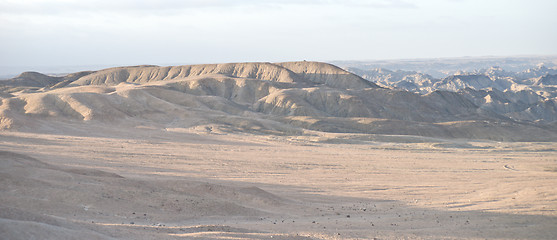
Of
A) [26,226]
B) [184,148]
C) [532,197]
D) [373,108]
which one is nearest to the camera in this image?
[26,226]

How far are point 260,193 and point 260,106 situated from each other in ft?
232

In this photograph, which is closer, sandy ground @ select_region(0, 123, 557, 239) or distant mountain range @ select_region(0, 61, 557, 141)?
sandy ground @ select_region(0, 123, 557, 239)

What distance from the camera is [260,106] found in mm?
96250

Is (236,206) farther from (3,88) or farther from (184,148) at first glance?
(3,88)

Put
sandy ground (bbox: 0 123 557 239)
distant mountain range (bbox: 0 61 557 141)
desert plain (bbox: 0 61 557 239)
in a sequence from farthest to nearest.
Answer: distant mountain range (bbox: 0 61 557 141) < desert plain (bbox: 0 61 557 239) < sandy ground (bbox: 0 123 557 239)

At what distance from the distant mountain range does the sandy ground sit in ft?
63.1

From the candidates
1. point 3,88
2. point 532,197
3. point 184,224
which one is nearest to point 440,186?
point 532,197

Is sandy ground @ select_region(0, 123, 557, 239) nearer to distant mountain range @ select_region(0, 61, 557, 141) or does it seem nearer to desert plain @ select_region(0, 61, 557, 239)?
desert plain @ select_region(0, 61, 557, 239)

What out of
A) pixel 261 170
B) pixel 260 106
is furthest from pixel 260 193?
pixel 260 106

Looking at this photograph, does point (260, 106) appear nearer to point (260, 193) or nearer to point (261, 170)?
point (261, 170)

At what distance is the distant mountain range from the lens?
231ft

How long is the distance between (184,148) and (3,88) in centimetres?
8240

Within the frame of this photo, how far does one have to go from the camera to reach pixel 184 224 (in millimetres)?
19328

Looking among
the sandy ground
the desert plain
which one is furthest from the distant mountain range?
the sandy ground
